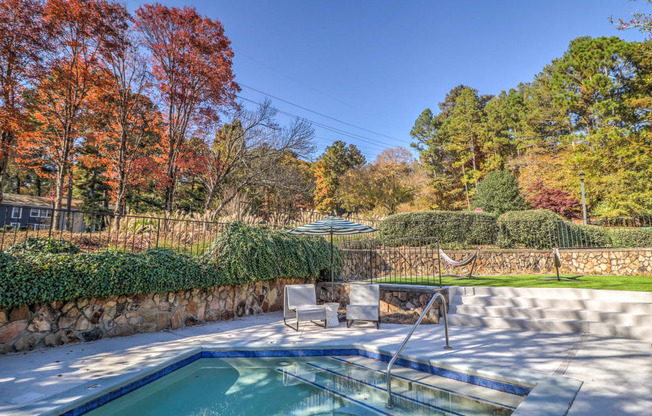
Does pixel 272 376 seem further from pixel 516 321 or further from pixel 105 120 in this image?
pixel 105 120

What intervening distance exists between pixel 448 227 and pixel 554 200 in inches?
418

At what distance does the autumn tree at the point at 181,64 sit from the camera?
1027 centimetres

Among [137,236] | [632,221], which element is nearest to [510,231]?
[632,221]

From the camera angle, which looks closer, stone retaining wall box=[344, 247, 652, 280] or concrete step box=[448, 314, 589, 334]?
concrete step box=[448, 314, 589, 334]

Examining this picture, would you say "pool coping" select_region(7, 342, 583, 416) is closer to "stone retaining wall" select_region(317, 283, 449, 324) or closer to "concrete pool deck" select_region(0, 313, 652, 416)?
"concrete pool deck" select_region(0, 313, 652, 416)

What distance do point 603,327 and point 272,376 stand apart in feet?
16.5

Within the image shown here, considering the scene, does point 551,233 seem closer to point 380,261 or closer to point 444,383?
point 380,261

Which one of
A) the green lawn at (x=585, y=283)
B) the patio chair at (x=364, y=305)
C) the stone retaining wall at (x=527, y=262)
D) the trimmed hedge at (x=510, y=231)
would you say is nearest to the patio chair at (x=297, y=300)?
the patio chair at (x=364, y=305)

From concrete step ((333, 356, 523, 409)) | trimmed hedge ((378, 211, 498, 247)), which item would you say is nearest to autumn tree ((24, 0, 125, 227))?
concrete step ((333, 356, 523, 409))

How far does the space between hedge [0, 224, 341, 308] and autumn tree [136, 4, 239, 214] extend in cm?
515

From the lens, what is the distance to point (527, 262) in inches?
418

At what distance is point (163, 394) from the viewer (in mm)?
3377

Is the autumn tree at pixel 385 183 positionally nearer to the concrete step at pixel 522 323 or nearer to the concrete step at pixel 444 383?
the concrete step at pixel 522 323

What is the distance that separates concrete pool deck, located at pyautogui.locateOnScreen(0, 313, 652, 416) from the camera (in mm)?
2801
